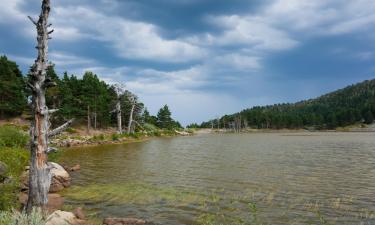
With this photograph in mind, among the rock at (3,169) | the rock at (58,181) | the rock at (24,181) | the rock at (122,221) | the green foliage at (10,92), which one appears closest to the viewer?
the rock at (122,221)

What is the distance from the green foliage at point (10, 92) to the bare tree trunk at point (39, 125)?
63.9m

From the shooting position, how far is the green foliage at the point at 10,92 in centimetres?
7100

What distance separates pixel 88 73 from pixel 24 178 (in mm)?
69503

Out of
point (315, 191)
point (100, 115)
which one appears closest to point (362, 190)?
point (315, 191)

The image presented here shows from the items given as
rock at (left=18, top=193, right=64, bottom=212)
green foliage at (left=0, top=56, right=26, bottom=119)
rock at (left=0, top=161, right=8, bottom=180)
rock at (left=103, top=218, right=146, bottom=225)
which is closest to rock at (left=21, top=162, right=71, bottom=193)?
rock at (left=18, top=193, right=64, bottom=212)

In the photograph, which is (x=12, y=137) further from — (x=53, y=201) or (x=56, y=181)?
(x=53, y=201)

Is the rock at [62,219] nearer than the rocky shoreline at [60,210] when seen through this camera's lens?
Yes

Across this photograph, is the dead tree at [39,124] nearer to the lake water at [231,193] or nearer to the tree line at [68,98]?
the lake water at [231,193]

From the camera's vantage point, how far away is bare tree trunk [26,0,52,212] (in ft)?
44.3

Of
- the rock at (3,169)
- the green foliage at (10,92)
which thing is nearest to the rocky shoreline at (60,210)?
the rock at (3,169)

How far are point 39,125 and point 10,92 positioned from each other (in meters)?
67.6

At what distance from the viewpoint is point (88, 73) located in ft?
293

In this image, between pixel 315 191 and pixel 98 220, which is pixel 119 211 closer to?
pixel 98 220

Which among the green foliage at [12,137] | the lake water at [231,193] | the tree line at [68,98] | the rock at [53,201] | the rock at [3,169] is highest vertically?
the tree line at [68,98]
